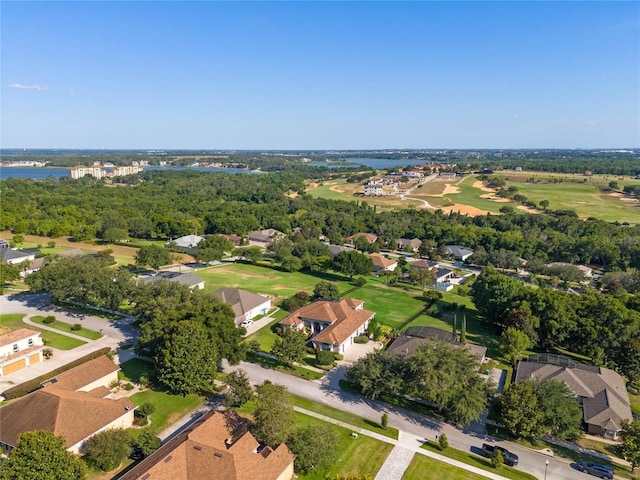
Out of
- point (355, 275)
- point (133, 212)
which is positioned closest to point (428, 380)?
point (355, 275)

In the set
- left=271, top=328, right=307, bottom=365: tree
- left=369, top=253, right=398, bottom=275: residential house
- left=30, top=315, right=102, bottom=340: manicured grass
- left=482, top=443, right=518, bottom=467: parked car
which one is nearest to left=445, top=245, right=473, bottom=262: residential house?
left=369, top=253, right=398, bottom=275: residential house

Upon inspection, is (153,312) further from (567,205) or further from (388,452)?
(567,205)

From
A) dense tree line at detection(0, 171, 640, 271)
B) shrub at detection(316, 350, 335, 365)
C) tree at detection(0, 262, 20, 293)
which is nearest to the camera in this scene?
shrub at detection(316, 350, 335, 365)

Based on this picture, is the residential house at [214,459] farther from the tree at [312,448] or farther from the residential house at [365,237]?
the residential house at [365,237]

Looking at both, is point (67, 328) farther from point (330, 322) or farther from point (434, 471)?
point (434, 471)

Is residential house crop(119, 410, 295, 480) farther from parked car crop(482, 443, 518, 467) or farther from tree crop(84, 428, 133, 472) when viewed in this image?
parked car crop(482, 443, 518, 467)

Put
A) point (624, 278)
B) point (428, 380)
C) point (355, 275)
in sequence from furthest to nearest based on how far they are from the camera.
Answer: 1. point (355, 275)
2. point (624, 278)
3. point (428, 380)

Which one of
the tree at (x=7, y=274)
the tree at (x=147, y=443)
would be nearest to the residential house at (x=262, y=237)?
the tree at (x=7, y=274)
